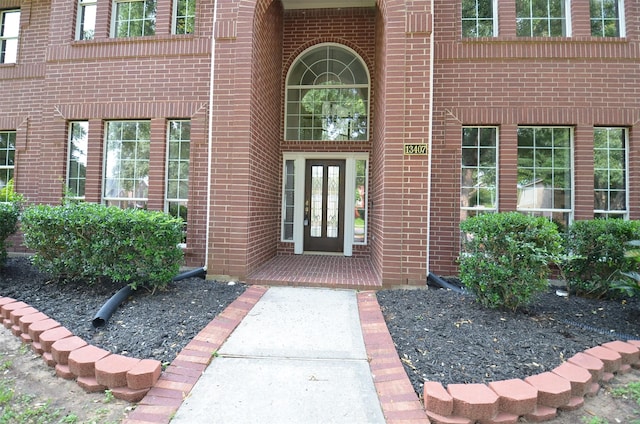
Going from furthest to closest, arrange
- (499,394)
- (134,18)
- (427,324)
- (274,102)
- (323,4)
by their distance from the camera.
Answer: (323,4), (274,102), (134,18), (427,324), (499,394)

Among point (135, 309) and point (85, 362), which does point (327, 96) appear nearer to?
point (135, 309)

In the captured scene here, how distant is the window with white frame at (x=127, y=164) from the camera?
19.6ft

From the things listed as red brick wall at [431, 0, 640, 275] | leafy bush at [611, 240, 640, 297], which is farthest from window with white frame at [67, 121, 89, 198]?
leafy bush at [611, 240, 640, 297]

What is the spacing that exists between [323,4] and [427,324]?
21.7ft

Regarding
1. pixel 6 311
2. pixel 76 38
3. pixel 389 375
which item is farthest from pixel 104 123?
pixel 389 375

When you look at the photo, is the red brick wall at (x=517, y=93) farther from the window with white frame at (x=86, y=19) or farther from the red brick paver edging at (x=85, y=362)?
the window with white frame at (x=86, y=19)

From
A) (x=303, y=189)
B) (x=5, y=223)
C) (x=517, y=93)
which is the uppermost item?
(x=517, y=93)

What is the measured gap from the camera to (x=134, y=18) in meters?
6.15

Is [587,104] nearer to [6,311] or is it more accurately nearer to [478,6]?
[478,6]

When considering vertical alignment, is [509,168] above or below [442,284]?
above

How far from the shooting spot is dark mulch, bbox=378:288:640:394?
2.49 metres

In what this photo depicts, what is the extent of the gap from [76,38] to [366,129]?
5913 millimetres

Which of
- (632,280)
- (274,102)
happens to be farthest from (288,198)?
(632,280)

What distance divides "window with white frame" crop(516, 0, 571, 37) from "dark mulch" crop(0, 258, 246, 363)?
21.0 feet
